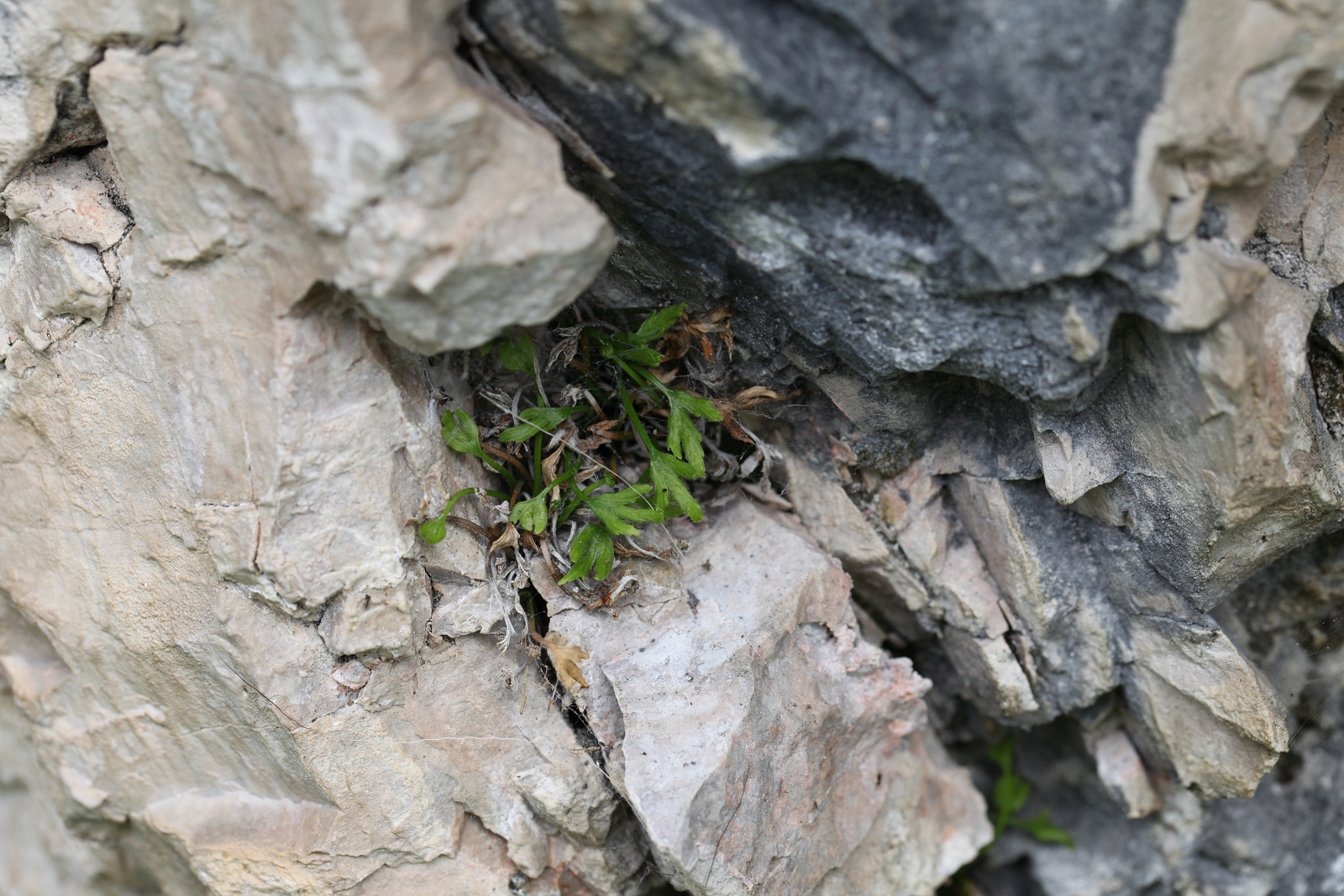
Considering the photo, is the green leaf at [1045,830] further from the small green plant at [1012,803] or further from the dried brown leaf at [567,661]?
the dried brown leaf at [567,661]

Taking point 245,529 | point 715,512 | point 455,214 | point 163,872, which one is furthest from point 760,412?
point 163,872

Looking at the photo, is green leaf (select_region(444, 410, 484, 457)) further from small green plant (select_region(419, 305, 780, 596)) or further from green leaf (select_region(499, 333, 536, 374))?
green leaf (select_region(499, 333, 536, 374))

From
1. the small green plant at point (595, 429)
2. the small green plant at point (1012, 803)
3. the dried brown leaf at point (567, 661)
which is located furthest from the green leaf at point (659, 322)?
the small green plant at point (1012, 803)

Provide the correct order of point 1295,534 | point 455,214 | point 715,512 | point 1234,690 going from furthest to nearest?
1. point 715,512
2. point 1234,690
3. point 1295,534
4. point 455,214

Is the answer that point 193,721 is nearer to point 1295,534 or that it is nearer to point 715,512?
point 715,512

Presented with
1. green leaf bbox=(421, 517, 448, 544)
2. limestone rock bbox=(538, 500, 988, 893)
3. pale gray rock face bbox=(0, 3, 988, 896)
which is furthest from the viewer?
limestone rock bbox=(538, 500, 988, 893)

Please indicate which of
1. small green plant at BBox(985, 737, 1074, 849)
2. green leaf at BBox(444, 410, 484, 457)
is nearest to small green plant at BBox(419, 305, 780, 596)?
green leaf at BBox(444, 410, 484, 457)
